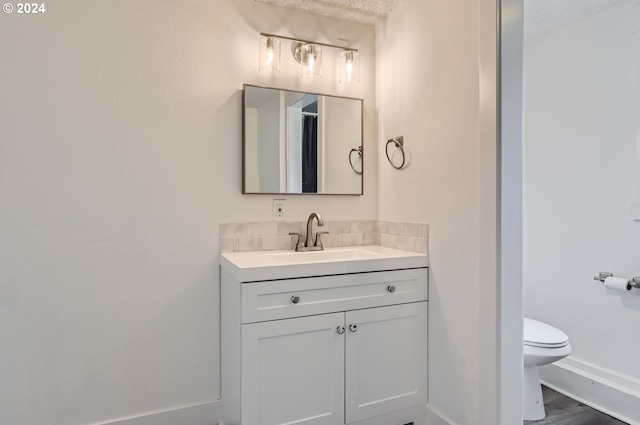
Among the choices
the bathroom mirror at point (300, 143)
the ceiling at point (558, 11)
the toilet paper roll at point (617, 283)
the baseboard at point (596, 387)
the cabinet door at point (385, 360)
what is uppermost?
the ceiling at point (558, 11)

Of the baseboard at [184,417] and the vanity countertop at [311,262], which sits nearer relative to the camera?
the vanity countertop at [311,262]

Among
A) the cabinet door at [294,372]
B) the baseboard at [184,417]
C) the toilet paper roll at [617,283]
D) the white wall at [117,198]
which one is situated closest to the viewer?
the cabinet door at [294,372]

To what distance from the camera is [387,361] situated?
1.75 metres

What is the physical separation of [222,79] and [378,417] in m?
1.86

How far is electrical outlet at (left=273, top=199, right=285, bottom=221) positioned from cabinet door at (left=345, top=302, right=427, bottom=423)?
2.32ft

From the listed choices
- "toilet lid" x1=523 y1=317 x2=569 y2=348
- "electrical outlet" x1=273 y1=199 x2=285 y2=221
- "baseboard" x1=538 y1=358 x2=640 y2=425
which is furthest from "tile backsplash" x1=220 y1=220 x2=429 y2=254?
"baseboard" x1=538 y1=358 x2=640 y2=425

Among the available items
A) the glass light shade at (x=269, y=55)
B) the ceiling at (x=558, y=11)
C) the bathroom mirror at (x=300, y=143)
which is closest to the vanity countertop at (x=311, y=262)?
the bathroom mirror at (x=300, y=143)

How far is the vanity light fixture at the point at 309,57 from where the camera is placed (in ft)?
6.61

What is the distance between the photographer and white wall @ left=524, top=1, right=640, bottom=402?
6.80ft

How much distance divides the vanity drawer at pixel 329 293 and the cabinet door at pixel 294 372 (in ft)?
0.14

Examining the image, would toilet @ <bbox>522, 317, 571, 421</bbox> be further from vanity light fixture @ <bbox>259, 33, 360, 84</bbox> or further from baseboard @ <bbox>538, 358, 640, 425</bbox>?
vanity light fixture @ <bbox>259, 33, 360, 84</bbox>

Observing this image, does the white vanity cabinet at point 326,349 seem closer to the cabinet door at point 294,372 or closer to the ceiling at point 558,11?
the cabinet door at point 294,372

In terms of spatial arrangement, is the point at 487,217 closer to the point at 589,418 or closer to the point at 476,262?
the point at 476,262

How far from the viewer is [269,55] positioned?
2000mm
